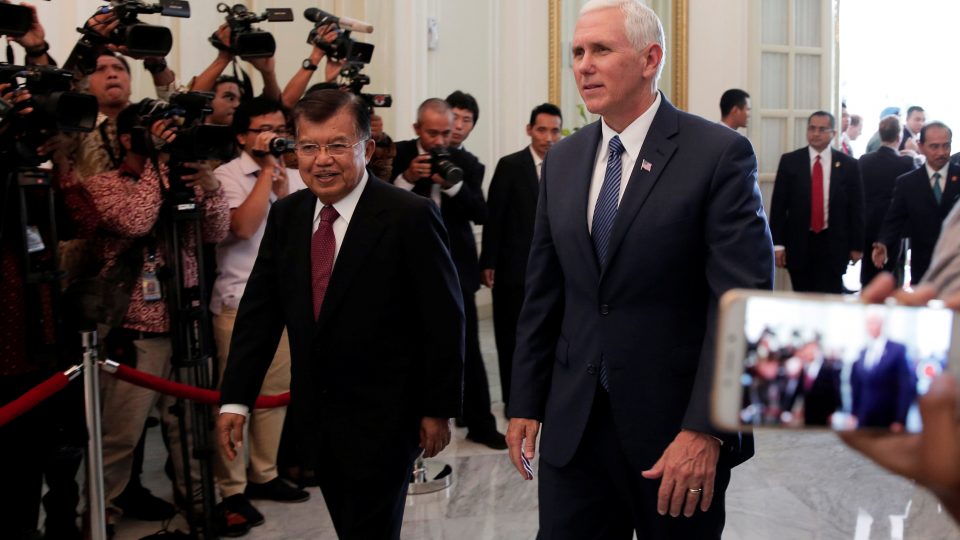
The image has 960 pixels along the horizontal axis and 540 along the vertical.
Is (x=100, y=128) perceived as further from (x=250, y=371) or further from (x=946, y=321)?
(x=946, y=321)

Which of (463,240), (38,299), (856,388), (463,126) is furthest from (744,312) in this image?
(463,126)

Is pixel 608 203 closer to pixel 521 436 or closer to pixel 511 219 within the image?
pixel 521 436

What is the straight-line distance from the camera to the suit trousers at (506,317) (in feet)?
19.1

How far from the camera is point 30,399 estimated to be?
122 inches

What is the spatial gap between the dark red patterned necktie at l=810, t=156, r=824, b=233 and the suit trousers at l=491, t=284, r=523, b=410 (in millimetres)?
3203

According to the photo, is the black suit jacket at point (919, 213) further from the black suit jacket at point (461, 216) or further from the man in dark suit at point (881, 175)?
the black suit jacket at point (461, 216)

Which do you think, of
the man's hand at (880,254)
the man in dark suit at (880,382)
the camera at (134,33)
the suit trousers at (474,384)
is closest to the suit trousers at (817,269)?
the man's hand at (880,254)

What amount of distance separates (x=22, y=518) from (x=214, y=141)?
1429mm

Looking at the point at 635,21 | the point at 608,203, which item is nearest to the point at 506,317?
the point at 608,203

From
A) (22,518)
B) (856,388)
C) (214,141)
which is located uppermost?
(214,141)

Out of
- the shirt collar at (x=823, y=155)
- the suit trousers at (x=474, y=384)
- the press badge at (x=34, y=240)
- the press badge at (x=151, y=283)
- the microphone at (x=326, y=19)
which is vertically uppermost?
the microphone at (x=326, y=19)

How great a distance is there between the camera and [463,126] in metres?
6.01

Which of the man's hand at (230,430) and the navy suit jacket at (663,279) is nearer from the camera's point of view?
the navy suit jacket at (663,279)

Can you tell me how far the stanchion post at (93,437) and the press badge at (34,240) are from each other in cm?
34
